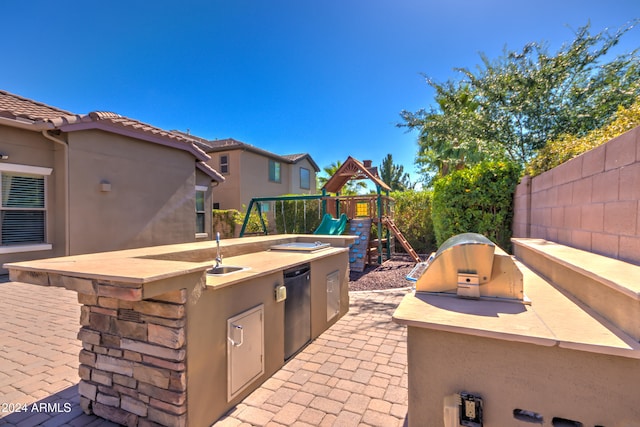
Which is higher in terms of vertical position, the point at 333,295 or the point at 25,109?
the point at 25,109

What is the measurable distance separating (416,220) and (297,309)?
29.9 ft

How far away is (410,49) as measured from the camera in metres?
8.92

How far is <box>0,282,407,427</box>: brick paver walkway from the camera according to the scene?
2.34 metres

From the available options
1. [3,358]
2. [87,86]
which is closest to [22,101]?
[87,86]

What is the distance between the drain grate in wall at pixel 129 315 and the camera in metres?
2.11

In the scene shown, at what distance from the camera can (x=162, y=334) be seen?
78.7 inches

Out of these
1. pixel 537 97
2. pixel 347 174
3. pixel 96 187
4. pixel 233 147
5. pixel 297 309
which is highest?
pixel 537 97

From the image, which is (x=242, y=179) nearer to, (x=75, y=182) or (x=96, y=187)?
(x=96, y=187)

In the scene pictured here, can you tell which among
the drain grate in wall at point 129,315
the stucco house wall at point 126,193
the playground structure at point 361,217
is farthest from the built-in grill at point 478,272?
the stucco house wall at point 126,193

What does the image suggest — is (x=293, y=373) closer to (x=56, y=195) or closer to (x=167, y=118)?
(x=56, y=195)

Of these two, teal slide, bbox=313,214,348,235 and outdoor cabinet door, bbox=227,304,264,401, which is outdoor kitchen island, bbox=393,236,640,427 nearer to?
outdoor cabinet door, bbox=227,304,264,401

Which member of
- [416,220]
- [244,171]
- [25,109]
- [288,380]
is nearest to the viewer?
[288,380]

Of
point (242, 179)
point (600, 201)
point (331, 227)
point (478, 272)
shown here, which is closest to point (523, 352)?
point (478, 272)

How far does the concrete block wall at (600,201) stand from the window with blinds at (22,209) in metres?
9.54
